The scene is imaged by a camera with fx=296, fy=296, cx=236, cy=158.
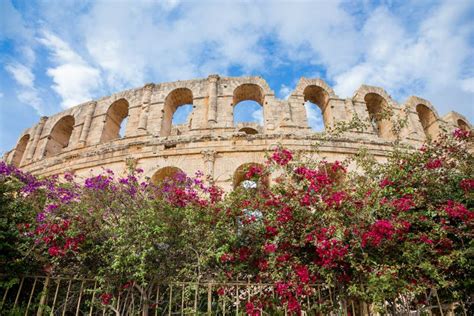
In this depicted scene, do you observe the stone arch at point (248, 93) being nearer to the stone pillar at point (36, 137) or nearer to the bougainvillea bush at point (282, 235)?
the bougainvillea bush at point (282, 235)

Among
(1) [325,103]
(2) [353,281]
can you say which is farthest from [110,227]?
(1) [325,103]

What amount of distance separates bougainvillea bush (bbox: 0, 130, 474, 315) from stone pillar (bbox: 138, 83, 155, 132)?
6.55 m

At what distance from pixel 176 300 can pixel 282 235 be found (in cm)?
218

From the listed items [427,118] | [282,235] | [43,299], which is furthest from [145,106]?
[427,118]

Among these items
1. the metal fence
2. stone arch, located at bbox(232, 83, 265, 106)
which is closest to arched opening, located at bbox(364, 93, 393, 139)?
stone arch, located at bbox(232, 83, 265, 106)

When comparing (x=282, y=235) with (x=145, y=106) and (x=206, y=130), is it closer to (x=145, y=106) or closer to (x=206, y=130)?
(x=206, y=130)

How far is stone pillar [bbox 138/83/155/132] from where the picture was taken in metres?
12.5

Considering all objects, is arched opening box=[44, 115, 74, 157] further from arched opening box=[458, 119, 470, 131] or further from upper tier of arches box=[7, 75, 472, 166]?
arched opening box=[458, 119, 470, 131]

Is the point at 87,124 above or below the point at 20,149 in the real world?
below

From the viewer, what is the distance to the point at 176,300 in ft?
17.0

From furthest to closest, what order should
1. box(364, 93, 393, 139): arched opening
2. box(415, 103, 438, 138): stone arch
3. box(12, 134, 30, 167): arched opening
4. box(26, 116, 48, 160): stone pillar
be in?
box(12, 134, 30, 167): arched opening → box(26, 116, 48, 160): stone pillar → box(415, 103, 438, 138): stone arch → box(364, 93, 393, 139): arched opening

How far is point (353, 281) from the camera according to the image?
489cm

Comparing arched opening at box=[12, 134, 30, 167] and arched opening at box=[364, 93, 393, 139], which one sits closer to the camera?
arched opening at box=[364, 93, 393, 139]

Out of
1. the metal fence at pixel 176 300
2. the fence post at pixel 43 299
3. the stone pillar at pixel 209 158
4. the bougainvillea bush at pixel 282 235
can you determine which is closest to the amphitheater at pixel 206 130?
the stone pillar at pixel 209 158
